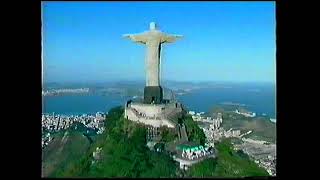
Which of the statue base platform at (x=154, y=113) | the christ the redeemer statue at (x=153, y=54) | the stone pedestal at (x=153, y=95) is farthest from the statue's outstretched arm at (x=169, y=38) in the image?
the statue base platform at (x=154, y=113)

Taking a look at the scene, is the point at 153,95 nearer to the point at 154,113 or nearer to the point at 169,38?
the point at 154,113

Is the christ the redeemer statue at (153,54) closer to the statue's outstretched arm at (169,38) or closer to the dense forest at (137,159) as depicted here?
the statue's outstretched arm at (169,38)

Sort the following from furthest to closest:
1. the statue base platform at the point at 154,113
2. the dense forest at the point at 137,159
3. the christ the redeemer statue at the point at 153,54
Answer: the christ the redeemer statue at the point at 153,54, the statue base platform at the point at 154,113, the dense forest at the point at 137,159

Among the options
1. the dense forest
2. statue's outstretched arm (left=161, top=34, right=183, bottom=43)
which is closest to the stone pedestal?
the dense forest

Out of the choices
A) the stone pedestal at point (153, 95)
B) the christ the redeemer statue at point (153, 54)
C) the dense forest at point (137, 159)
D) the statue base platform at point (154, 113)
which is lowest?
the dense forest at point (137, 159)

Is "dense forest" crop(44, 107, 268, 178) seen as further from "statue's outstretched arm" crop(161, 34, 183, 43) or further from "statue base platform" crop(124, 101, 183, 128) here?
"statue's outstretched arm" crop(161, 34, 183, 43)
